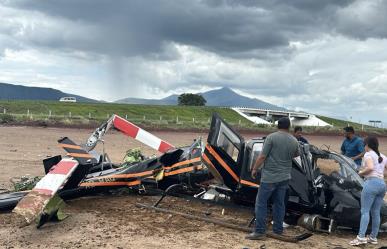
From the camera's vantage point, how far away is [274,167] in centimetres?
712

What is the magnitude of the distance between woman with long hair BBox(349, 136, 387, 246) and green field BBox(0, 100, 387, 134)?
29.2 meters

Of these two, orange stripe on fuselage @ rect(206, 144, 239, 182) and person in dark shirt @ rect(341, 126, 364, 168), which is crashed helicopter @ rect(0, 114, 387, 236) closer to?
orange stripe on fuselage @ rect(206, 144, 239, 182)

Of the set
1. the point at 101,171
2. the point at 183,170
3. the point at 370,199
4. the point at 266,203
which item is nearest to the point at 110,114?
the point at 101,171

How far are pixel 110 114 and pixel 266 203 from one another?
49053 millimetres

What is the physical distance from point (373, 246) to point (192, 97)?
→ 106 meters

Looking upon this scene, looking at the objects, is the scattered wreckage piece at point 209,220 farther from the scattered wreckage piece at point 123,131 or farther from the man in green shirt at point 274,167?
the scattered wreckage piece at point 123,131

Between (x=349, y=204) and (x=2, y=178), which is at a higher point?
(x=349, y=204)

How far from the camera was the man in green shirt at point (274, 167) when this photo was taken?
7.10 meters

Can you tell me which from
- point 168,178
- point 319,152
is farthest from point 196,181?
point 319,152

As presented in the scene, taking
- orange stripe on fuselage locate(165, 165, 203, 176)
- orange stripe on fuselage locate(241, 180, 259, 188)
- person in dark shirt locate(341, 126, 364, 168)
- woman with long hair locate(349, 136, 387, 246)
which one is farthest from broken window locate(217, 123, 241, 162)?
person in dark shirt locate(341, 126, 364, 168)

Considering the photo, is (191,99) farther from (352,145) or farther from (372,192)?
(372,192)

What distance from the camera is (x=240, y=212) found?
29.1 feet

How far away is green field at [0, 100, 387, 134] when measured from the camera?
35.9 m

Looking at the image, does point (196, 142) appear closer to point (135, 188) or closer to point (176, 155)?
point (176, 155)
